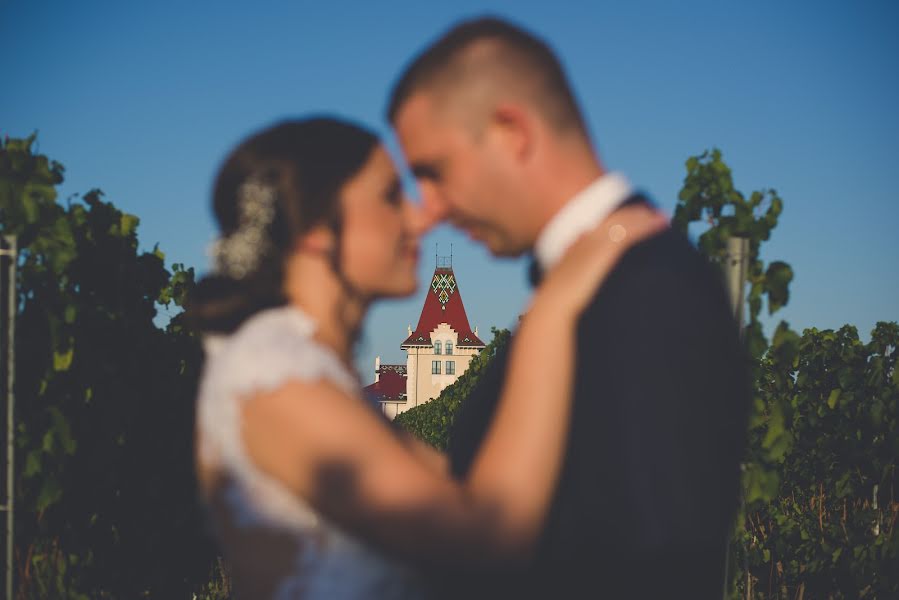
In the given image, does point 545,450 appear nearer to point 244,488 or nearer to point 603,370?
point 603,370

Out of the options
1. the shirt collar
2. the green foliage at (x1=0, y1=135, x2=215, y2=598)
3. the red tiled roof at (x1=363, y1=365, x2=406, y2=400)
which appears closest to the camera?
the shirt collar

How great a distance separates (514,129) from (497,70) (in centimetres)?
15

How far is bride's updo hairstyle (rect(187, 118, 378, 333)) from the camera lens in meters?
2.14

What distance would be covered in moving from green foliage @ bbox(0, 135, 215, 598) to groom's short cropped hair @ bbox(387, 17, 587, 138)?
3776 millimetres

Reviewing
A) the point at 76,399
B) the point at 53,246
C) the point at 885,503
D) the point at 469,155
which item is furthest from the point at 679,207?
the point at 885,503

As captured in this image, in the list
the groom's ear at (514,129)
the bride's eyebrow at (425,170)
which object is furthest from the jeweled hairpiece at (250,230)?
the groom's ear at (514,129)

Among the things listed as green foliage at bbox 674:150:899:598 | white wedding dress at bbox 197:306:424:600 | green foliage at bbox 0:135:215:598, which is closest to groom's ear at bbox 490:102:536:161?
white wedding dress at bbox 197:306:424:600

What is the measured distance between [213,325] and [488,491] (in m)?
0.88

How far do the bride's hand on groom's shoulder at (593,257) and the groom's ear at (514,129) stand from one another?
26cm

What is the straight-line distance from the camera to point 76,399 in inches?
226

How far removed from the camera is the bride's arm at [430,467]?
167 centimetres

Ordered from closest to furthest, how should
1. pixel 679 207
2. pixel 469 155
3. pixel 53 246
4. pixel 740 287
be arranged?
1. pixel 469 155
2. pixel 740 287
3. pixel 679 207
4. pixel 53 246

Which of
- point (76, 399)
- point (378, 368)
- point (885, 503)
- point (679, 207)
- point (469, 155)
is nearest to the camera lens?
point (469, 155)

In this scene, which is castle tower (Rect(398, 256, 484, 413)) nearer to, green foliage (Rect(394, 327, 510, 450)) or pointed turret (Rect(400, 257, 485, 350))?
pointed turret (Rect(400, 257, 485, 350))
